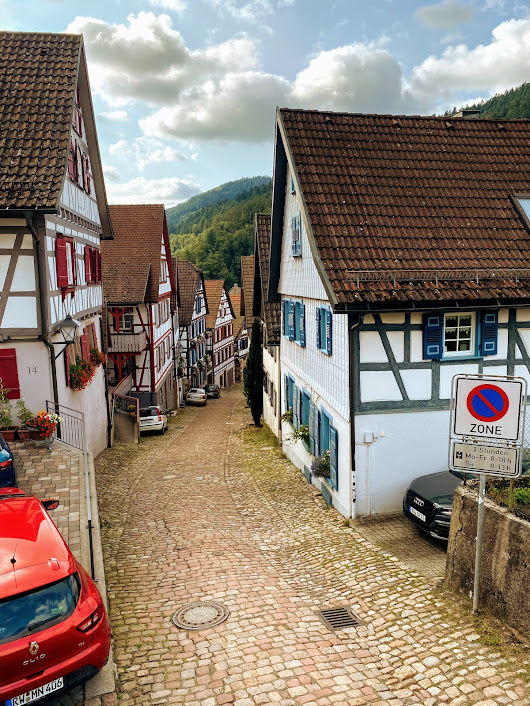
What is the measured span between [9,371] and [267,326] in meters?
10.1

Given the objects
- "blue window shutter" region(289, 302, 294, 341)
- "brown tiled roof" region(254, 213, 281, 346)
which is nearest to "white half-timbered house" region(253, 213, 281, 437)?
"brown tiled roof" region(254, 213, 281, 346)

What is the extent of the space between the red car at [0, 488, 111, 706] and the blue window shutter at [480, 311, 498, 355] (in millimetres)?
8996

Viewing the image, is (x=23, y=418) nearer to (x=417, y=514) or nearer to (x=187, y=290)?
(x=417, y=514)

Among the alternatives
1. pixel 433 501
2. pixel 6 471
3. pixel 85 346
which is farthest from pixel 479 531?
pixel 85 346

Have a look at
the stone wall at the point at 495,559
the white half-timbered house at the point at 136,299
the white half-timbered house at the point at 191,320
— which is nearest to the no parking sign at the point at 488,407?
the stone wall at the point at 495,559

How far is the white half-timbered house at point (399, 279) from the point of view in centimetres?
1130

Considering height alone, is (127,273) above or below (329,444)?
above

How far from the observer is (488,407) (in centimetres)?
639

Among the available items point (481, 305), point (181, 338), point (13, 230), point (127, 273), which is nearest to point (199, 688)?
point (481, 305)

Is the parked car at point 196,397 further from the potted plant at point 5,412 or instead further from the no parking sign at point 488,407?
the no parking sign at point 488,407

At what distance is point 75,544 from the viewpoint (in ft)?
28.9

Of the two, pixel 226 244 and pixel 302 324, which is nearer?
pixel 302 324

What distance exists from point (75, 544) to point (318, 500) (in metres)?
6.37

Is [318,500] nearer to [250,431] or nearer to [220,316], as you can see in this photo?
[250,431]
